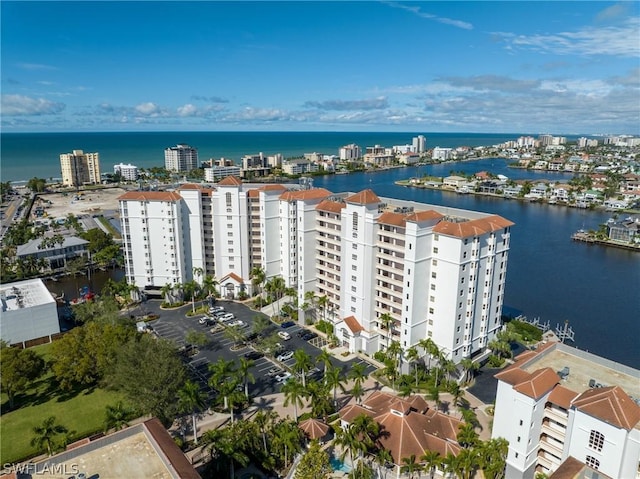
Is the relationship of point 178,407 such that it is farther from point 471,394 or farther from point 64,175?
point 64,175

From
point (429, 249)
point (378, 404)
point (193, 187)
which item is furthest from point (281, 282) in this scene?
point (378, 404)

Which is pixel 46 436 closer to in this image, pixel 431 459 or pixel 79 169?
pixel 431 459

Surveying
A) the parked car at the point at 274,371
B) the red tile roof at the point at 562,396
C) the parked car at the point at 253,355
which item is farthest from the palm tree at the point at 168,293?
the red tile roof at the point at 562,396

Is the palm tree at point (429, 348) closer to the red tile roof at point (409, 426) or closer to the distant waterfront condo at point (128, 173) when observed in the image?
the red tile roof at point (409, 426)

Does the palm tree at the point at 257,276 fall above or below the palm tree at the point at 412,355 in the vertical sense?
A: above

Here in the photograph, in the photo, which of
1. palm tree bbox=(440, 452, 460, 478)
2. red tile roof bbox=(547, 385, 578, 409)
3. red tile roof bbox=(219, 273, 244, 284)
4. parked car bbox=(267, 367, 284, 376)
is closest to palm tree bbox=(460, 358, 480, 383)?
red tile roof bbox=(547, 385, 578, 409)

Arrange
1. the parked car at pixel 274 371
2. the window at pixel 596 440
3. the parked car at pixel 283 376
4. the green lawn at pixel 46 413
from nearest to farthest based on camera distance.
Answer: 1. the window at pixel 596 440
2. the green lawn at pixel 46 413
3. the parked car at pixel 283 376
4. the parked car at pixel 274 371
